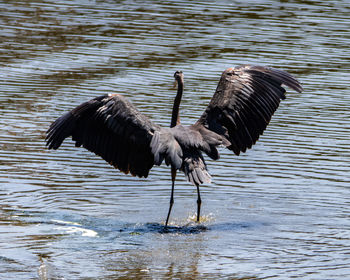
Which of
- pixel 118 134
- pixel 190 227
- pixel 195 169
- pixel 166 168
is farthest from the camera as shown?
pixel 166 168

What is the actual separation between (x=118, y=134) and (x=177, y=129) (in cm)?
69

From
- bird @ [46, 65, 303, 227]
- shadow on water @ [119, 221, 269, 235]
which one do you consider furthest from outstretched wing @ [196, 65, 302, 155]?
shadow on water @ [119, 221, 269, 235]

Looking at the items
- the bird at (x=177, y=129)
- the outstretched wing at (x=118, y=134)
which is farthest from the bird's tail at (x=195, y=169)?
the outstretched wing at (x=118, y=134)

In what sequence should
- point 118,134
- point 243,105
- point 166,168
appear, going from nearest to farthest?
point 118,134 → point 243,105 → point 166,168

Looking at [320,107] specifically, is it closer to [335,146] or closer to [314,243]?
[335,146]

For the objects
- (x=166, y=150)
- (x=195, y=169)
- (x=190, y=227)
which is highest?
(x=166, y=150)

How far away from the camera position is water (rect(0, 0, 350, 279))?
851cm

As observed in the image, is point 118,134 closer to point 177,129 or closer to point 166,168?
point 177,129

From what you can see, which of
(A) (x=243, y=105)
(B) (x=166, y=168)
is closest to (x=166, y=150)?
(A) (x=243, y=105)

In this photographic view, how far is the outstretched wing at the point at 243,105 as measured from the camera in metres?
10.1

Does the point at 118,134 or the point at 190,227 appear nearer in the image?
the point at 118,134

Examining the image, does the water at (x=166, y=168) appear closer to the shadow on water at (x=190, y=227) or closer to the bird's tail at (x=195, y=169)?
the shadow on water at (x=190, y=227)

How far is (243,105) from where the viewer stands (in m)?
10.2

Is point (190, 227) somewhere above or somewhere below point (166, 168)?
below
